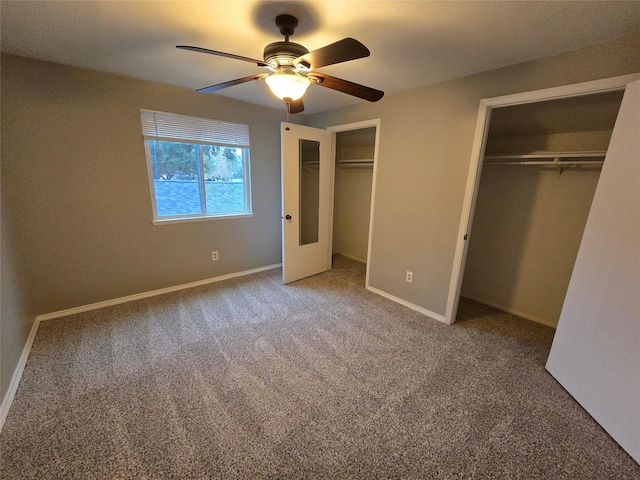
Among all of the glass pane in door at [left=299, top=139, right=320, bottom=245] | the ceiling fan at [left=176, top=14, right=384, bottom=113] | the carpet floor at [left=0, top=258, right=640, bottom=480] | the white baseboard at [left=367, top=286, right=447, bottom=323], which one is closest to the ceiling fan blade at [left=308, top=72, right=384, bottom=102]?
the ceiling fan at [left=176, top=14, right=384, bottom=113]

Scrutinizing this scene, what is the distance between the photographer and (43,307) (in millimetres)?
2402

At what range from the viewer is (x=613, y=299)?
1.51 m

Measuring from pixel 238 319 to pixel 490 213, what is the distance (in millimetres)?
3006

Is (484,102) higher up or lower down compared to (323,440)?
higher up

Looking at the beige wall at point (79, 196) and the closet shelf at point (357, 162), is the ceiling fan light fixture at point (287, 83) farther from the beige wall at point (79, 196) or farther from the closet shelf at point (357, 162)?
the closet shelf at point (357, 162)

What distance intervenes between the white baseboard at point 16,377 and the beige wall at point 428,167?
10.2 feet

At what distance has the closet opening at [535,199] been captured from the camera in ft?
7.26

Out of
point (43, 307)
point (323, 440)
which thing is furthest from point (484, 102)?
point (43, 307)

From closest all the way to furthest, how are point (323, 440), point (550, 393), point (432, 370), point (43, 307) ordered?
1. point (323, 440)
2. point (550, 393)
3. point (432, 370)
4. point (43, 307)

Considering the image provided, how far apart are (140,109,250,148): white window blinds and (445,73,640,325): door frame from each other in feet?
8.59

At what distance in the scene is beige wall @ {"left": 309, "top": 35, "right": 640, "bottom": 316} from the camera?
194 cm

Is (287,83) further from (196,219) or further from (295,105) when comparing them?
(196,219)

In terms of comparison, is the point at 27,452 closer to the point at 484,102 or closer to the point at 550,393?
the point at 550,393

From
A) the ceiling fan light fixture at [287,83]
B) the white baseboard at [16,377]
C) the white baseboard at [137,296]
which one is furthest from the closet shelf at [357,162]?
the white baseboard at [16,377]
